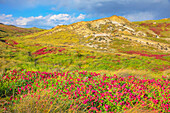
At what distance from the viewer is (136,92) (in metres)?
5.79

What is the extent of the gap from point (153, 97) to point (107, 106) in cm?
262

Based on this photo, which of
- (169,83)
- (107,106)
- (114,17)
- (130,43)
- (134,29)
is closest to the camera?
(107,106)

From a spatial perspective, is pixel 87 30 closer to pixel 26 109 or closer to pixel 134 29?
pixel 134 29

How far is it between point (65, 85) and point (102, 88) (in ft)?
6.84

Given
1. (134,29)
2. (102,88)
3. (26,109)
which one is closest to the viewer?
(26,109)

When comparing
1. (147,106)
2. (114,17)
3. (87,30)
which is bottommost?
(147,106)

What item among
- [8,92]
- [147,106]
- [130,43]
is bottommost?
[147,106]

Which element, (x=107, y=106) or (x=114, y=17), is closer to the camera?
(x=107, y=106)

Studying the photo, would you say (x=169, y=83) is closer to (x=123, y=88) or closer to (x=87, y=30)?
(x=123, y=88)

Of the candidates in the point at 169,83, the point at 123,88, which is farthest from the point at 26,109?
the point at 169,83

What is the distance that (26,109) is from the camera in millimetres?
3807

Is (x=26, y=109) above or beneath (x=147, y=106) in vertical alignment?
above

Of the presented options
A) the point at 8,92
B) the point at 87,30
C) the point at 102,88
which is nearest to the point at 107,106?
the point at 102,88

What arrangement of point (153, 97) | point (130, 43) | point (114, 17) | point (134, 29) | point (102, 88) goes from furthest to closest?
1. point (114, 17)
2. point (134, 29)
3. point (130, 43)
4. point (102, 88)
5. point (153, 97)
